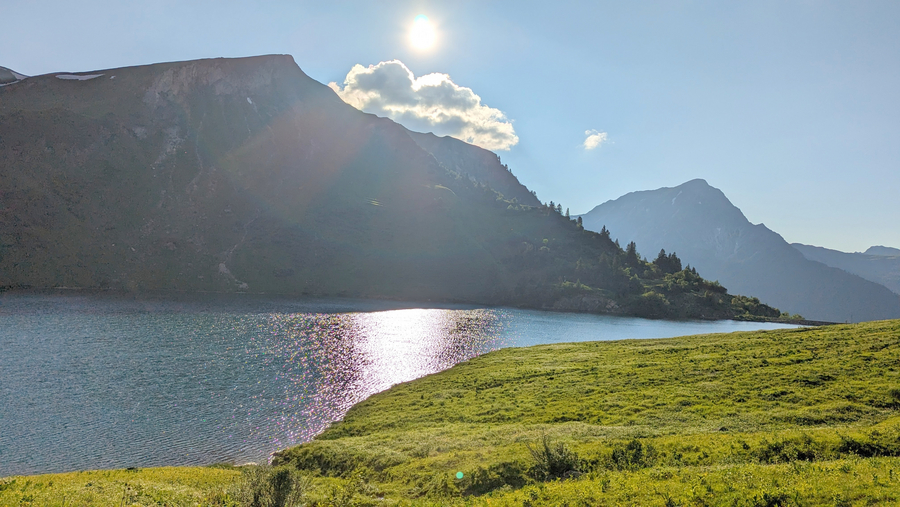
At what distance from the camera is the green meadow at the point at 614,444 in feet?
56.0

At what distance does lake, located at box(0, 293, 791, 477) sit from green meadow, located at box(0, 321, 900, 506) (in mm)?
7979

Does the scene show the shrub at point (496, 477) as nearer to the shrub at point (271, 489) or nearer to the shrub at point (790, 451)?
the shrub at point (271, 489)

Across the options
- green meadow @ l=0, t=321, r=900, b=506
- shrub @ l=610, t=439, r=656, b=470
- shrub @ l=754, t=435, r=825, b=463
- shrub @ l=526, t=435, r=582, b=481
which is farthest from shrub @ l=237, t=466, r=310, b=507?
shrub @ l=754, t=435, r=825, b=463

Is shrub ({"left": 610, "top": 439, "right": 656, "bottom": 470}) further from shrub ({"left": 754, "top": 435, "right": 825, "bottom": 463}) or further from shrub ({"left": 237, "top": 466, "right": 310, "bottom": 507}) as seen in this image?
shrub ({"left": 237, "top": 466, "right": 310, "bottom": 507})

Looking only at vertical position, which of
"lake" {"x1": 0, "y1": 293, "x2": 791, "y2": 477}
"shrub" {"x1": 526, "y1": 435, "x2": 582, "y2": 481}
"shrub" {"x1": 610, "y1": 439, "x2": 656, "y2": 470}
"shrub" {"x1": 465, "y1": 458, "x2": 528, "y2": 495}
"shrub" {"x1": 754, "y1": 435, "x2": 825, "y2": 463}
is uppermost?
"shrub" {"x1": 754, "y1": 435, "x2": 825, "y2": 463}

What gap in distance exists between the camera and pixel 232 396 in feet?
167

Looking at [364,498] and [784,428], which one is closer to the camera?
[364,498]

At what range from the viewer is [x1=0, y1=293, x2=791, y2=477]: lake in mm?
36656

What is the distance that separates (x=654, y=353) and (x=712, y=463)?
40603 mm

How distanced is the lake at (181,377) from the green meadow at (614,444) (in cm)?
798

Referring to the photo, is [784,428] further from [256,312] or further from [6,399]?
[256,312]

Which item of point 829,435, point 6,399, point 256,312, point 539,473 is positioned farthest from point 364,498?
point 256,312

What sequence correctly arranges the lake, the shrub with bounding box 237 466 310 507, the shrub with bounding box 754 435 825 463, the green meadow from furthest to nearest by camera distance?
the lake, the shrub with bounding box 754 435 825 463, the green meadow, the shrub with bounding box 237 466 310 507

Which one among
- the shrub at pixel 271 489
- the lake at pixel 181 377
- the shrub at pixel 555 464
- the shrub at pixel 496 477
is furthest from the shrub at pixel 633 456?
the lake at pixel 181 377
